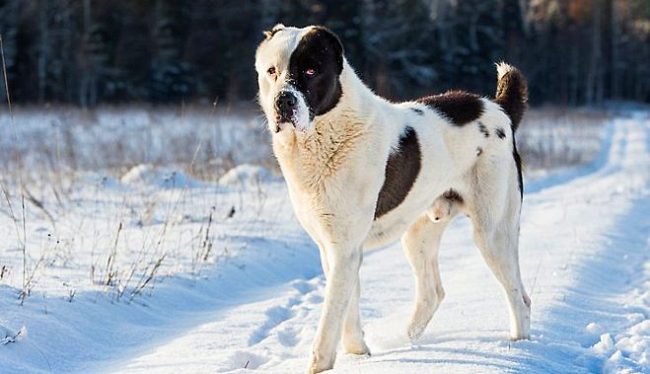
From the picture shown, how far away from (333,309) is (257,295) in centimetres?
212

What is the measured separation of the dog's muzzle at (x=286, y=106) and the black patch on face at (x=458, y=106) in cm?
117

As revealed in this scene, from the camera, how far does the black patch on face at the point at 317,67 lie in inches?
141

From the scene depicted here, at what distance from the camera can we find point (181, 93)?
1297 inches

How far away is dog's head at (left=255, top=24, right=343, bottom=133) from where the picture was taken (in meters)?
3.52

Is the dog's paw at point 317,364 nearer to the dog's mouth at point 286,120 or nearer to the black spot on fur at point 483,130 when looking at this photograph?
the dog's mouth at point 286,120

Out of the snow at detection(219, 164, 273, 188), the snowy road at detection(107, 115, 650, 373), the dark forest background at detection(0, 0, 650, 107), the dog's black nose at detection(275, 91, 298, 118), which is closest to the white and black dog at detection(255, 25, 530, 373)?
the dog's black nose at detection(275, 91, 298, 118)

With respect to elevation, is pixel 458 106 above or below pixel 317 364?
above

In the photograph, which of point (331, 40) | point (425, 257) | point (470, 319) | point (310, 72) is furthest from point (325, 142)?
point (470, 319)

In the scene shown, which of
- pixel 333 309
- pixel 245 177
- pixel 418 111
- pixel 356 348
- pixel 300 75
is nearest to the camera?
pixel 300 75

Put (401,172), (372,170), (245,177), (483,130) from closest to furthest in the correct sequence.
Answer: (372,170) < (401,172) < (483,130) < (245,177)

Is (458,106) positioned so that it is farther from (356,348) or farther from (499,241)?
(356,348)

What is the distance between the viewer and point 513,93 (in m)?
4.96

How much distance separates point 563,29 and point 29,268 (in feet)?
166

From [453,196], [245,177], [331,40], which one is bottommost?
[245,177]
